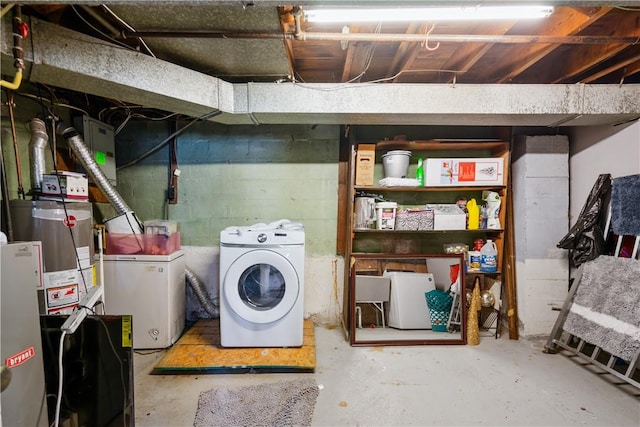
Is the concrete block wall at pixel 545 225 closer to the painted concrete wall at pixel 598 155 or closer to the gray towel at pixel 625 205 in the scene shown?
the painted concrete wall at pixel 598 155

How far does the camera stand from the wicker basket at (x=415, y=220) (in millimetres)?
2535

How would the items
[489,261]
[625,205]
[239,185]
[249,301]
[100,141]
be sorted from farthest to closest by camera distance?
[239,185]
[489,261]
[100,141]
[249,301]
[625,205]

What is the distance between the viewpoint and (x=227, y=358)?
2012 mm

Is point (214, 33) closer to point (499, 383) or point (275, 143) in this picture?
point (275, 143)

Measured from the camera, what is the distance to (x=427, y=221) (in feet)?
8.33

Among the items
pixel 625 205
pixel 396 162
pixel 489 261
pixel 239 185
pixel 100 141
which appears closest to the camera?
pixel 625 205

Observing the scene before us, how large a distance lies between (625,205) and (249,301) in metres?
2.90

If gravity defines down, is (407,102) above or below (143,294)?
above

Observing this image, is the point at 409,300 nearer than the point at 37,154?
No

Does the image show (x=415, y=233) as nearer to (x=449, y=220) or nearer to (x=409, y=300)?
(x=449, y=220)

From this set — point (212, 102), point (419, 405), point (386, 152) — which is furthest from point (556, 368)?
point (212, 102)

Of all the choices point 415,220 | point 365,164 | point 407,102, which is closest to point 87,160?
point 365,164

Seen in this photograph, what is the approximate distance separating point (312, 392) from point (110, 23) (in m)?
2.51

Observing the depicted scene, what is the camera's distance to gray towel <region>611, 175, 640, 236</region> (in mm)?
1925
